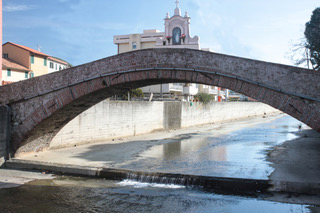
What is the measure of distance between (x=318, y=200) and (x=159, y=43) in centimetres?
3381

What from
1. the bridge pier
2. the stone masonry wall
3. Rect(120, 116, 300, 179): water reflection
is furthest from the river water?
the stone masonry wall

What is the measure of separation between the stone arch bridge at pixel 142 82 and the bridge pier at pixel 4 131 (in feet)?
0.64

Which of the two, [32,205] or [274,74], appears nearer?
[32,205]

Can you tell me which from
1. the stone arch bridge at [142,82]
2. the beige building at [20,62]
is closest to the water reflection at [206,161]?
the stone arch bridge at [142,82]

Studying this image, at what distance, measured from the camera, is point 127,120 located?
18.2m

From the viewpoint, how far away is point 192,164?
11.1 metres

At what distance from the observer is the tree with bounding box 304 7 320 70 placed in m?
14.1

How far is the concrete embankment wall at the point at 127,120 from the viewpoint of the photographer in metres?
14.7

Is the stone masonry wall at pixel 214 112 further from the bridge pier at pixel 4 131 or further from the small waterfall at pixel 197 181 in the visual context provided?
the small waterfall at pixel 197 181

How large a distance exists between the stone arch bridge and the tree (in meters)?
6.70

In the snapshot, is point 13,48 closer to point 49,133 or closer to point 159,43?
point 159,43

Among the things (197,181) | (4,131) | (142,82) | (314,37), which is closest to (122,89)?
(142,82)

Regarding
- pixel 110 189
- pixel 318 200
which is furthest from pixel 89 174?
pixel 318 200

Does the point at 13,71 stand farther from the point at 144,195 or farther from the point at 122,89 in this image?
the point at 144,195
